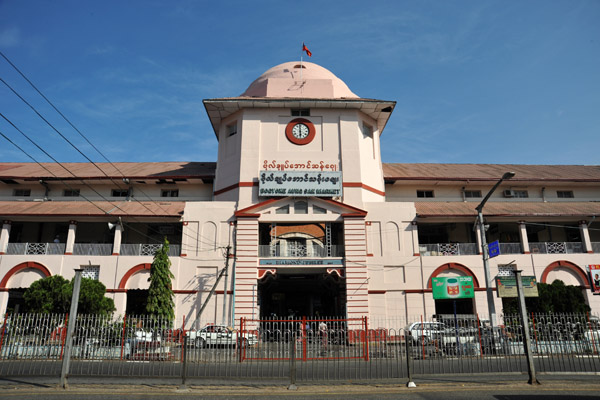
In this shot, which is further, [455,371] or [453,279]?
[453,279]

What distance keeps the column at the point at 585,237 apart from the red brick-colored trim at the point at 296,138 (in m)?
20.0

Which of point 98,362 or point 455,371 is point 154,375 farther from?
point 455,371

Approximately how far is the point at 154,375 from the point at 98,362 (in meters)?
2.47

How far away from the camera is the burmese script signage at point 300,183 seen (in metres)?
29.1

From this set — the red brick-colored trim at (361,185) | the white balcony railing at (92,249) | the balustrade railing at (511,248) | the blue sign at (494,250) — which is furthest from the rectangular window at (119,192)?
the balustrade railing at (511,248)

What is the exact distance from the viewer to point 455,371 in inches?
573

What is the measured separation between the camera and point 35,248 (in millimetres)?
29188

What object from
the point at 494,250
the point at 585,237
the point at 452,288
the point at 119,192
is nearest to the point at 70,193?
the point at 119,192

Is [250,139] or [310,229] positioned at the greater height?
[250,139]

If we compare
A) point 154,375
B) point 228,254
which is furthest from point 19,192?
point 154,375

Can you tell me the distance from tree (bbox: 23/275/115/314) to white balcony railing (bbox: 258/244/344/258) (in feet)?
33.2

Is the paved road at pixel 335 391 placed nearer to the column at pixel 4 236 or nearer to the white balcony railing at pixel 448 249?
the white balcony railing at pixel 448 249

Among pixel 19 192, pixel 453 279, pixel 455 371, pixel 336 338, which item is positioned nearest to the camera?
pixel 455 371

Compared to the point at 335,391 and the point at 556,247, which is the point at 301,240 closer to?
the point at 556,247
